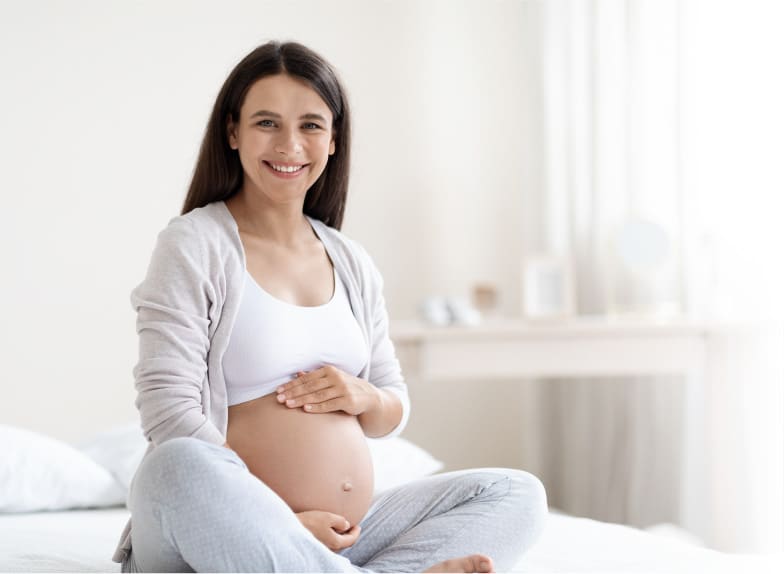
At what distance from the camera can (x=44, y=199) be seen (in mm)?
2418

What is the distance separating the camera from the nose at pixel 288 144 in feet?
4.09

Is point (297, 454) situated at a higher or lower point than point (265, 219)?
lower

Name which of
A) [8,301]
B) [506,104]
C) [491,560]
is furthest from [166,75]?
[491,560]

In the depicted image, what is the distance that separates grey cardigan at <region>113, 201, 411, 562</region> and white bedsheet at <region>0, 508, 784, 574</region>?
0.77 feet

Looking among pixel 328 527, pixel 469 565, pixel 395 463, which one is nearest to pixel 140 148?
pixel 395 463

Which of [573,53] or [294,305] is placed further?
[573,53]

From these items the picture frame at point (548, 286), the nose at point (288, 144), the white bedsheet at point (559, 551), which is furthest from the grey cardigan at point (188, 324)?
the picture frame at point (548, 286)

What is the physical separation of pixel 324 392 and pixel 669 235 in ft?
5.41

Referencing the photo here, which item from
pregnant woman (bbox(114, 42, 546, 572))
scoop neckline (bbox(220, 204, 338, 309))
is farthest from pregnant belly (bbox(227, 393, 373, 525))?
scoop neckline (bbox(220, 204, 338, 309))

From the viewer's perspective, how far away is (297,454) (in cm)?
121

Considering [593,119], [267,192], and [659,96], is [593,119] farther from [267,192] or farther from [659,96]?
[267,192]

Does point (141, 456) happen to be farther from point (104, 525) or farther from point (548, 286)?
point (548, 286)

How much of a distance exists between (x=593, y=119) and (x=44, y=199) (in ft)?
5.11

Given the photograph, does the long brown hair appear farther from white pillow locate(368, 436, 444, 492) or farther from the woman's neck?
white pillow locate(368, 436, 444, 492)
